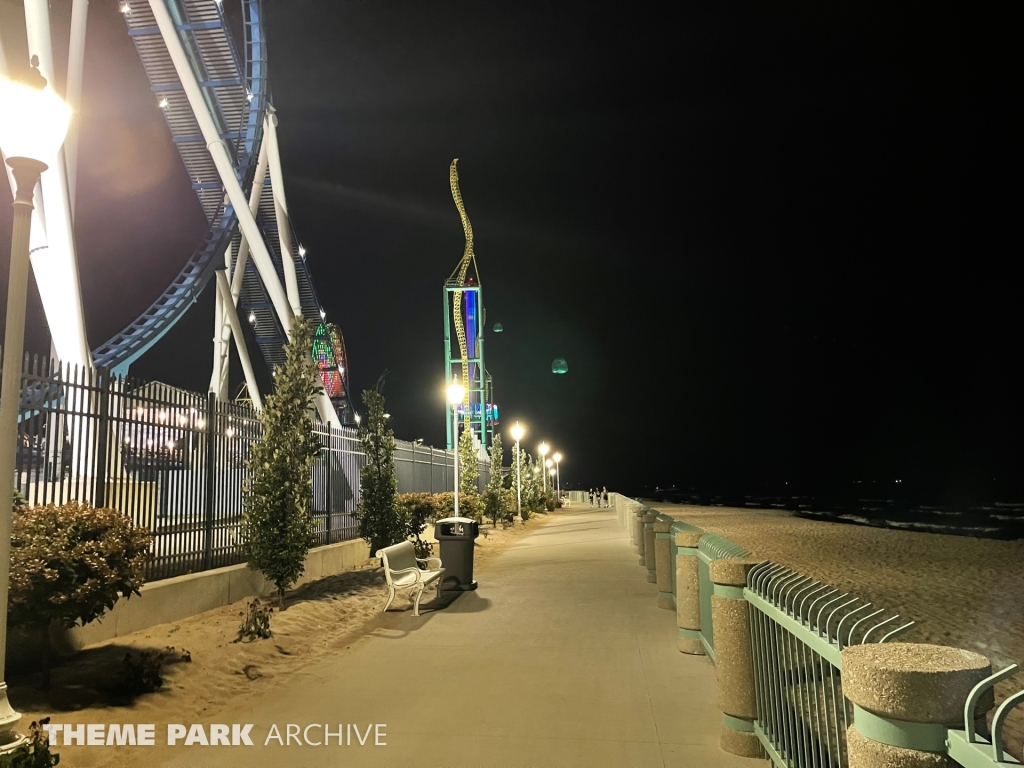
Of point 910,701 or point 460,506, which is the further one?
point 460,506

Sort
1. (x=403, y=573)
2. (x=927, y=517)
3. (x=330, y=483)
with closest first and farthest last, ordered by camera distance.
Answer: (x=403, y=573) → (x=330, y=483) → (x=927, y=517)

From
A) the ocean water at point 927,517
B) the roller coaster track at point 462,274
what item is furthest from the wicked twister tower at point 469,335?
the ocean water at point 927,517

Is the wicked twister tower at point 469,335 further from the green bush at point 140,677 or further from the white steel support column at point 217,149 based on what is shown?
the green bush at point 140,677

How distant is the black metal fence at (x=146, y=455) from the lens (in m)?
6.89

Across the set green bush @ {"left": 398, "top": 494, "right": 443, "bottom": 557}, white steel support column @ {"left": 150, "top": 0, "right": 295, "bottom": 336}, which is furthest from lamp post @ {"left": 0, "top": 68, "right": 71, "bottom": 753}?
white steel support column @ {"left": 150, "top": 0, "right": 295, "bottom": 336}

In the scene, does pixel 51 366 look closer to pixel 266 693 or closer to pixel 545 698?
pixel 266 693

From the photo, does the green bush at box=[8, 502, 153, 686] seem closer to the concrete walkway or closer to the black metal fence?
the black metal fence

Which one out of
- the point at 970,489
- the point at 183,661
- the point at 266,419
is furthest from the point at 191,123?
the point at 970,489

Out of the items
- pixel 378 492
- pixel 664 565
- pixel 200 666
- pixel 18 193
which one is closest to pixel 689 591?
pixel 664 565

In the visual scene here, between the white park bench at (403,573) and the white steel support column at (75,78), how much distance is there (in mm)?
15219

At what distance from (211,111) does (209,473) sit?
2141 cm

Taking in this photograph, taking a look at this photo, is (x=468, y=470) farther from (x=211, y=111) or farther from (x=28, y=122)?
(x=28, y=122)

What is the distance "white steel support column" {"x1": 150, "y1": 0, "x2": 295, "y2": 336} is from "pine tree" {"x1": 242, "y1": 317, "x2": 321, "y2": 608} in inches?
535

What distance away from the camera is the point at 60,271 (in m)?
18.0
